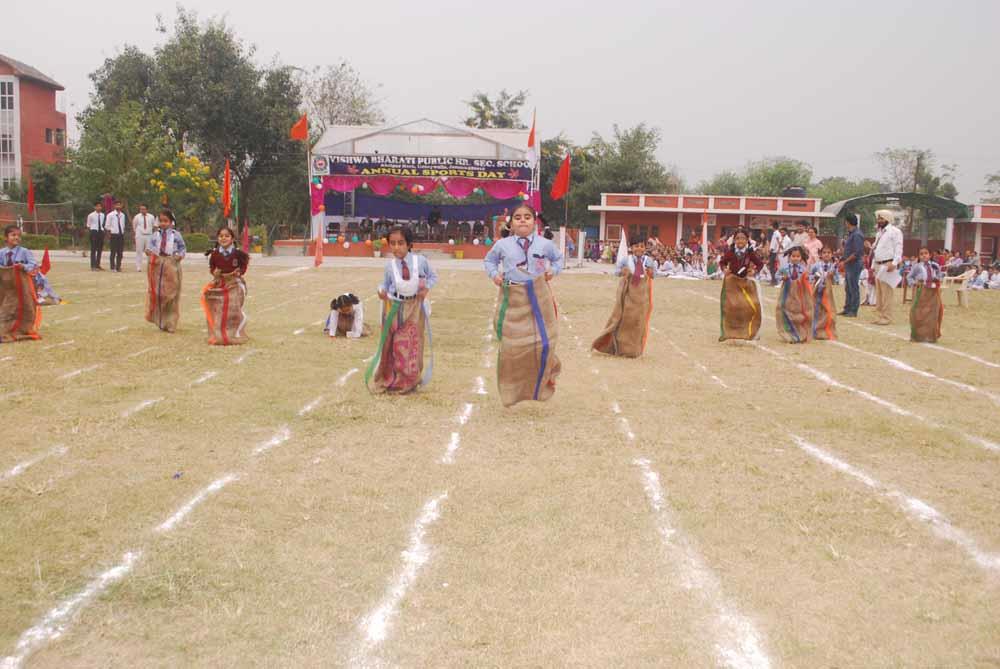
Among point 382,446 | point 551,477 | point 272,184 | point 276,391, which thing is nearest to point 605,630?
point 551,477

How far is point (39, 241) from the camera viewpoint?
105 feet

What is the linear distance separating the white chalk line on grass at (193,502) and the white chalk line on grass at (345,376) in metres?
2.91

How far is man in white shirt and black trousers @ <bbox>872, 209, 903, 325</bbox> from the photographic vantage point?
13.4 meters

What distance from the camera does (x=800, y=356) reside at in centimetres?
1014

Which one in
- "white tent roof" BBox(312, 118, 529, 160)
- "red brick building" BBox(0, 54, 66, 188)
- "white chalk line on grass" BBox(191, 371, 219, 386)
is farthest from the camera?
"red brick building" BBox(0, 54, 66, 188)

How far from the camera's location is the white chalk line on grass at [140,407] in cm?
647

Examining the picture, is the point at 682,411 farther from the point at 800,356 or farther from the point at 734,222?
the point at 734,222

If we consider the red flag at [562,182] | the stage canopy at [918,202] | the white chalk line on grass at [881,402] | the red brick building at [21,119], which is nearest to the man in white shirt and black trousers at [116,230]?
the red flag at [562,182]

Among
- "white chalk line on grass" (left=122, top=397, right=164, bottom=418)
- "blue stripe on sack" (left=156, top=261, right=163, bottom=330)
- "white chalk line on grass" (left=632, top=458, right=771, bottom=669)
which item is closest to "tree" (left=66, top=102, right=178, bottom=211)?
"blue stripe on sack" (left=156, top=261, right=163, bottom=330)

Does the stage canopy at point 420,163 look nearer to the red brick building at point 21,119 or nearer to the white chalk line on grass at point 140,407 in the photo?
the red brick building at point 21,119

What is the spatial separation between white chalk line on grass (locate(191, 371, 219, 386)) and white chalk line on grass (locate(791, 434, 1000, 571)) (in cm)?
492

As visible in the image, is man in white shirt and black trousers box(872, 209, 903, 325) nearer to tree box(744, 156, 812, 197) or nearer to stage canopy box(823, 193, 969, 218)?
stage canopy box(823, 193, 969, 218)

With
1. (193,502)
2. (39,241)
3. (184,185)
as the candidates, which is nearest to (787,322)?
(193,502)

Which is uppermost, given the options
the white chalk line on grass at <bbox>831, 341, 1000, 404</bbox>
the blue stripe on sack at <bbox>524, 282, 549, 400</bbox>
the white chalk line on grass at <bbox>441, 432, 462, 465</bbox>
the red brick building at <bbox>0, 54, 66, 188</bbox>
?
the red brick building at <bbox>0, 54, 66, 188</bbox>
